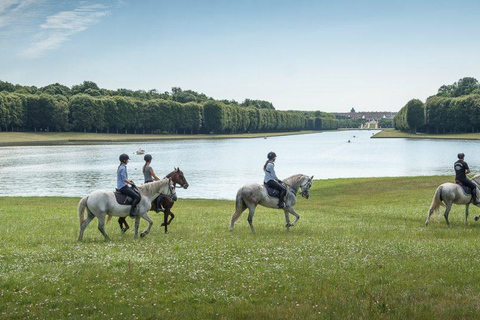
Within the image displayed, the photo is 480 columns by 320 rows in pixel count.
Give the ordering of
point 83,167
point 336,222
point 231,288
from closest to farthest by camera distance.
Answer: point 231,288, point 336,222, point 83,167

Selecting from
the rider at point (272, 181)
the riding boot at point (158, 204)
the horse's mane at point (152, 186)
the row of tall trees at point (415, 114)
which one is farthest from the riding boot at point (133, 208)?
the row of tall trees at point (415, 114)

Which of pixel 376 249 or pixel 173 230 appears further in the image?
pixel 173 230

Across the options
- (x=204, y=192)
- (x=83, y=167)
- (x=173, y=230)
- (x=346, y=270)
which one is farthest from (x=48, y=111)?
(x=346, y=270)

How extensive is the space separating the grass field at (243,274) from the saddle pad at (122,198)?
143cm

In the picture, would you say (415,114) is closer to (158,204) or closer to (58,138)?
(58,138)

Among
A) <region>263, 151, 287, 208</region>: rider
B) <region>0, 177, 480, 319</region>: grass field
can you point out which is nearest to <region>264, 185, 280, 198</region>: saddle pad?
<region>263, 151, 287, 208</region>: rider

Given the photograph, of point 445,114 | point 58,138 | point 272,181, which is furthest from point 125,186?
A: point 445,114

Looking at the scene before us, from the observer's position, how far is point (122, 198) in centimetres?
1797

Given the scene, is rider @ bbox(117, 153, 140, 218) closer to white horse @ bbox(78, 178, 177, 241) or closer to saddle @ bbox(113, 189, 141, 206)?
saddle @ bbox(113, 189, 141, 206)

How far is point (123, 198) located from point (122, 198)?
42mm

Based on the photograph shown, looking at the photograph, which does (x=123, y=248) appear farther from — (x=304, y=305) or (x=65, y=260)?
(x=304, y=305)

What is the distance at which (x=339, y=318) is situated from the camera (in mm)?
9188

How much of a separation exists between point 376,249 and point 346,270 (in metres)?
2.78

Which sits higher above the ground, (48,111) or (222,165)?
(48,111)
